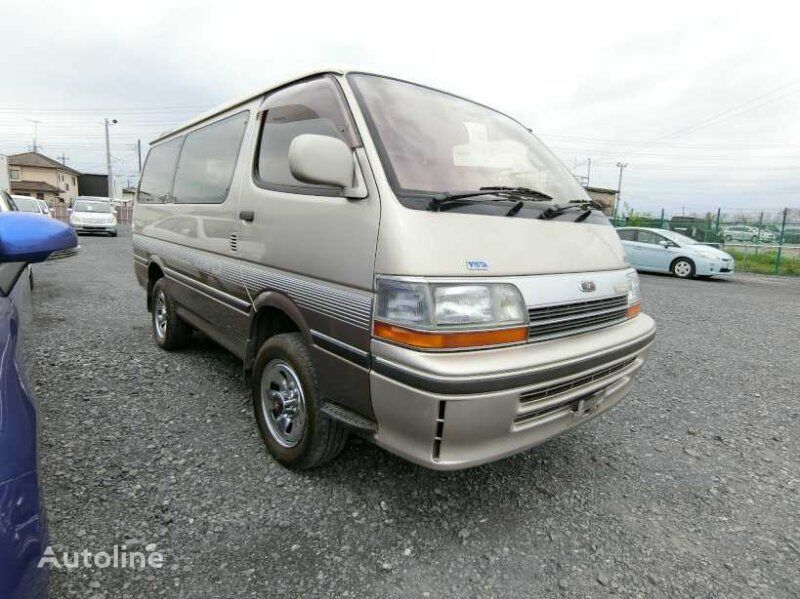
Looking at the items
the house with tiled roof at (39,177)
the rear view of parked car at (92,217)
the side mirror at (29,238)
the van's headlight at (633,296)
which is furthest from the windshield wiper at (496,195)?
the house with tiled roof at (39,177)

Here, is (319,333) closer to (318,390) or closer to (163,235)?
(318,390)

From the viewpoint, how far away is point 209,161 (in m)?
3.51

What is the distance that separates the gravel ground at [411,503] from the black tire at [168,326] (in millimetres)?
457

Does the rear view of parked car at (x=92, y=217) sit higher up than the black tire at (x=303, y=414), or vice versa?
the rear view of parked car at (x=92, y=217)

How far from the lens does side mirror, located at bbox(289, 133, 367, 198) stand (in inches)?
77.3

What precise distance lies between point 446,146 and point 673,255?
12.7 metres

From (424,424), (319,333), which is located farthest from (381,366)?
(319,333)

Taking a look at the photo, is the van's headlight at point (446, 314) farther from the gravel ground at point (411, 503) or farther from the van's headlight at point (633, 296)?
the van's headlight at point (633, 296)

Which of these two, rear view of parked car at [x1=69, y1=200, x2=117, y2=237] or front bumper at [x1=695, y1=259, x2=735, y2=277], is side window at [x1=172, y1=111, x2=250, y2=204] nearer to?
front bumper at [x1=695, y1=259, x2=735, y2=277]

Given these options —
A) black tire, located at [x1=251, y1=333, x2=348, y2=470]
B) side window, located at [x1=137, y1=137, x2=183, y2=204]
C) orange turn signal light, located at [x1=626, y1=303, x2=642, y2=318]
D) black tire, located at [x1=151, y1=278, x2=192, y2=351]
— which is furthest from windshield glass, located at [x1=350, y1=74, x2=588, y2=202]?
black tire, located at [x1=151, y1=278, x2=192, y2=351]

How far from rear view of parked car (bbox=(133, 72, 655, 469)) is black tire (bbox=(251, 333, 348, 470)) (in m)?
0.01

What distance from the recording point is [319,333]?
7.30 feet

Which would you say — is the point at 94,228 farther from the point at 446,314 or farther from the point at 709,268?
the point at 709,268

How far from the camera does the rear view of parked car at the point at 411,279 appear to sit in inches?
72.1
